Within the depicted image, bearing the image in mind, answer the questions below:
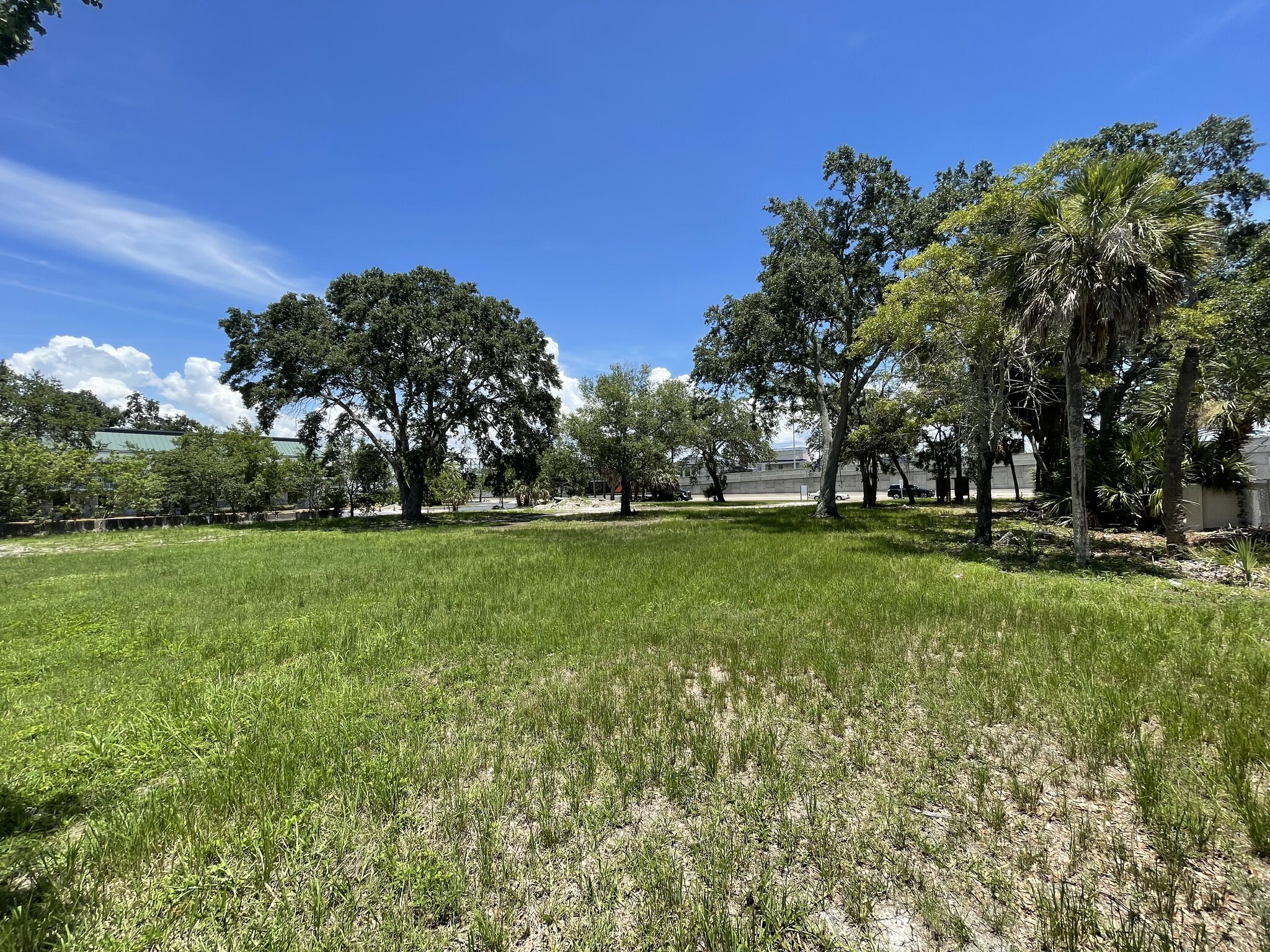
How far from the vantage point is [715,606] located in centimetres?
806

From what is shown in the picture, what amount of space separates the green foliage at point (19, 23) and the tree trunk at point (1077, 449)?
15306 mm

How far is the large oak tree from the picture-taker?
88.6 ft

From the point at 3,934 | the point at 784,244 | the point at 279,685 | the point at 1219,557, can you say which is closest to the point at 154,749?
the point at 279,685

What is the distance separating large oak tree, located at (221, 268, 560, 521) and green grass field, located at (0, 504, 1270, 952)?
22543 millimetres

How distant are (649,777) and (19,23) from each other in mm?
6552

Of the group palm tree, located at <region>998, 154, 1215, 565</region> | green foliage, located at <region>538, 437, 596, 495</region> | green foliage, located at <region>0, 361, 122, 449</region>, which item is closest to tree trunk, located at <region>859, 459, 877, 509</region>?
green foliage, located at <region>538, 437, 596, 495</region>

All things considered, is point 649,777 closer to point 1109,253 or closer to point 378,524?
point 1109,253

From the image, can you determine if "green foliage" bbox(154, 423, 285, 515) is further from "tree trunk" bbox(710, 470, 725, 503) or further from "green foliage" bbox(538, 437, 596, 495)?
"tree trunk" bbox(710, 470, 725, 503)

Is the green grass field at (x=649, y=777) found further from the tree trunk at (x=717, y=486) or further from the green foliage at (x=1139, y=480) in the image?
the tree trunk at (x=717, y=486)

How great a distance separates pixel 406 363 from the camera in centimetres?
2833

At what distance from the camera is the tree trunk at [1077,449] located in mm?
10680

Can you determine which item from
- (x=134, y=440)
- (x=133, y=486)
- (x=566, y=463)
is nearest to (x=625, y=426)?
(x=566, y=463)

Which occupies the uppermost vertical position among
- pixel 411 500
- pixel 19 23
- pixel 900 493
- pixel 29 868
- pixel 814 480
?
pixel 19 23

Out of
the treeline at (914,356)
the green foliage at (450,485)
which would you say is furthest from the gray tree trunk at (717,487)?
the green foliage at (450,485)
